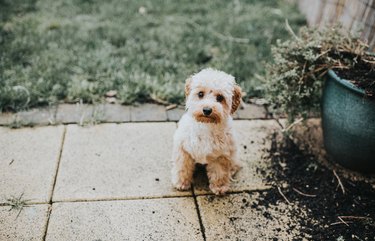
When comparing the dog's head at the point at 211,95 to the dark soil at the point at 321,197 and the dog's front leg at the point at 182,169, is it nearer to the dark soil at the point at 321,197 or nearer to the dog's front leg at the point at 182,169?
the dog's front leg at the point at 182,169

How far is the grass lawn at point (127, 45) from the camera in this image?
15.8 ft

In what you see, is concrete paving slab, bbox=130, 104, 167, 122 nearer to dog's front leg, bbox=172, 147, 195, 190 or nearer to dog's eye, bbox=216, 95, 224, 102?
dog's front leg, bbox=172, 147, 195, 190

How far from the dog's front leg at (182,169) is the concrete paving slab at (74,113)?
1.35m

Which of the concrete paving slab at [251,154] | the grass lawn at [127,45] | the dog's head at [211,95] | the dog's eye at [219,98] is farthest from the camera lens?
the grass lawn at [127,45]

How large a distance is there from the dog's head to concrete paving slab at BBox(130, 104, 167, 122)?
1.25 m

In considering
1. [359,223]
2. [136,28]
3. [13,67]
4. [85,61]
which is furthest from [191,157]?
[136,28]

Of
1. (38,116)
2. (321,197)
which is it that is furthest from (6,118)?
(321,197)

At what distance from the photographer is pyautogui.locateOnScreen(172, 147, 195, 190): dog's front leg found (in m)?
3.55

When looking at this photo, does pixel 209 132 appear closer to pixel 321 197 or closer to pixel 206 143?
pixel 206 143

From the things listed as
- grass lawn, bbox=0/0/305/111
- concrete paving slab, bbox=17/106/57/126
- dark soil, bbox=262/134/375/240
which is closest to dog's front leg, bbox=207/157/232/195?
dark soil, bbox=262/134/375/240

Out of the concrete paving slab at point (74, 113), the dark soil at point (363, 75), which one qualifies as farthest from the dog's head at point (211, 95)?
the concrete paving slab at point (74, 113)

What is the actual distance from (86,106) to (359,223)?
3219 mm

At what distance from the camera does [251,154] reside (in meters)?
4.18

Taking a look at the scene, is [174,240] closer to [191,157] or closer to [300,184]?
[191,157]
